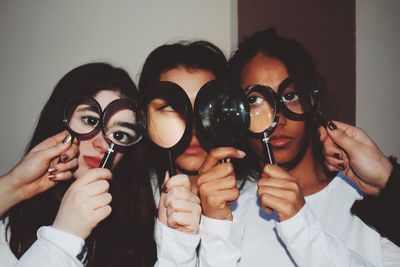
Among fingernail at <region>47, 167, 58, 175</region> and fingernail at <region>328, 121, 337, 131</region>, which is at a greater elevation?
fingernail at <region>328, 121, 337, 131</region>

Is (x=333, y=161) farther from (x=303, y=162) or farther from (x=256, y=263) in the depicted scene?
(x=256, y=263)

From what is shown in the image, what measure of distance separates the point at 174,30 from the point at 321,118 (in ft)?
4.56

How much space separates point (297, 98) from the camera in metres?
1.57

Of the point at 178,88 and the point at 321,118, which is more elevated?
the point at 178,88

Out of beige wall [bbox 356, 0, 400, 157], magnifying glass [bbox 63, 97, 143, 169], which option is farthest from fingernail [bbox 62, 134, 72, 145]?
beige wall [bbox 356, 0, 400, 157]

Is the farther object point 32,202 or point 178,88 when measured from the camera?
point 32,202

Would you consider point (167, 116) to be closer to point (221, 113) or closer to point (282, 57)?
point (221, 113)

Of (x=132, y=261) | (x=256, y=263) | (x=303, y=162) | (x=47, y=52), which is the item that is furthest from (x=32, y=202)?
(x=303, y=162)

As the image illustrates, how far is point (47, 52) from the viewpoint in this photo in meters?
2.19

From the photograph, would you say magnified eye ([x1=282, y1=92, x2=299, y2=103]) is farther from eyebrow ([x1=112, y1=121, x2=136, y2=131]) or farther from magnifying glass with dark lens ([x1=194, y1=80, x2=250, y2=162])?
eyebrow ([x1=112, y1=121, x2=136, y2=131])

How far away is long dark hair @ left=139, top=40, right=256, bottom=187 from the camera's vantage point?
5.76 ft

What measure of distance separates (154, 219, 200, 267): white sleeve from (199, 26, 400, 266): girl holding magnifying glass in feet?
0.26

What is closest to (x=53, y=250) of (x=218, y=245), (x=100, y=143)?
(x=100, y=143)

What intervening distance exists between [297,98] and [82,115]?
118 cm
